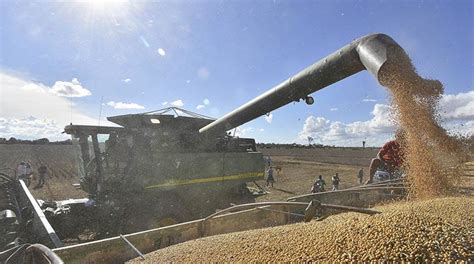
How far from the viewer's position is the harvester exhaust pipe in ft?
11.4

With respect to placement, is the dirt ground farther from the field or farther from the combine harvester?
the combine harvester

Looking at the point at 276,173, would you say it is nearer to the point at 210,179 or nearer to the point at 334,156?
the point at 210,179

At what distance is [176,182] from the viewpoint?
6469 mm

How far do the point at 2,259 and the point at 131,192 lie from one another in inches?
120

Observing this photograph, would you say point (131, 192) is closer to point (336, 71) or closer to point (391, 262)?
point (336, 71)

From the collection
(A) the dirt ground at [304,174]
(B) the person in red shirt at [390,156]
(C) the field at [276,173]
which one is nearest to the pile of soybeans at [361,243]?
(B) the person in red shirt at [390,156]

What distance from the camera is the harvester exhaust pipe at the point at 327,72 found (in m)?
3.46

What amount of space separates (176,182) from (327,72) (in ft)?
12.3

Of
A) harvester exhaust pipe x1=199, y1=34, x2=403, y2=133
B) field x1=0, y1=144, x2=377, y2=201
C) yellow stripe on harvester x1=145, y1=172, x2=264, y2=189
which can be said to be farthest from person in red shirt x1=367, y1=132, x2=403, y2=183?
field x1=0, y1=144, x2=377, y2=201

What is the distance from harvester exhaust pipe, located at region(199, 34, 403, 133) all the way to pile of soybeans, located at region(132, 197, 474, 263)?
5.36 feet

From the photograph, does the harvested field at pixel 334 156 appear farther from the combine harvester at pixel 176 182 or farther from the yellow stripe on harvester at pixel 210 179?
the combine harvester at pixel 176 182

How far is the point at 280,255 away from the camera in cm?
240

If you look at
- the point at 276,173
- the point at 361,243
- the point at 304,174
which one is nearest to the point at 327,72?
the point at 361,243

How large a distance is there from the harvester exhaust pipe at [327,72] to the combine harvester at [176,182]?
12 mm
